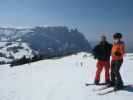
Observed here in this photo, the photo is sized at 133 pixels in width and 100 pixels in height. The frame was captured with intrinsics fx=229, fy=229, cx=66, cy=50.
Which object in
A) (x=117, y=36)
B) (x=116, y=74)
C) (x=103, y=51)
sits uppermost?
(x=117, y=36)

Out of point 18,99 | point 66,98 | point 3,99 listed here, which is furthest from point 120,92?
point 3,99

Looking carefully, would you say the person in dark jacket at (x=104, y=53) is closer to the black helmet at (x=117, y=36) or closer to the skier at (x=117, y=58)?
the skier at (x=117, y=58)

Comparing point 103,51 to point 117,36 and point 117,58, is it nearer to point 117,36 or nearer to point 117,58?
point 117,58

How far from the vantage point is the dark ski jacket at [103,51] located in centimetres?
1074

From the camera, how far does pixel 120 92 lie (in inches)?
372

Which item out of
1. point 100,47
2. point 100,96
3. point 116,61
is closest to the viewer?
point 100,96

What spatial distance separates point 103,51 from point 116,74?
4.83 feet

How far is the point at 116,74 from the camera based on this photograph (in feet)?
32.1

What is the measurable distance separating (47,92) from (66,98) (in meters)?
1.49

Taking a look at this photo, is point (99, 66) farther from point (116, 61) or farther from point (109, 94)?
point (109, 94)

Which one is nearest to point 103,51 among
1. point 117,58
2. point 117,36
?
point 117,58

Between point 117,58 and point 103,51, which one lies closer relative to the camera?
point 117,58

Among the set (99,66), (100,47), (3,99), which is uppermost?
(100,47)

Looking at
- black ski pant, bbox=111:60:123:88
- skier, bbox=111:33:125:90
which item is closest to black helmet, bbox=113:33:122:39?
skier, bbox=111:33:125:90
